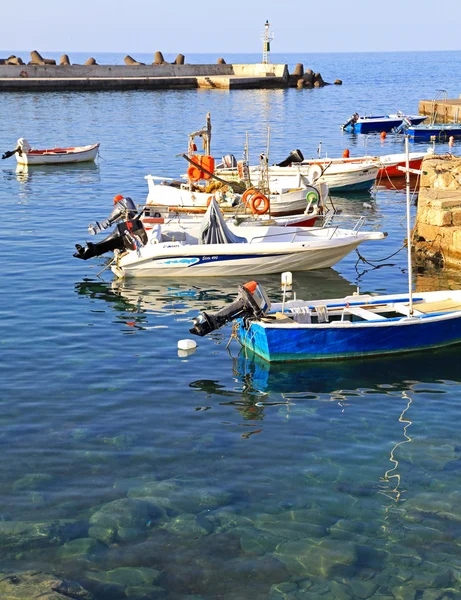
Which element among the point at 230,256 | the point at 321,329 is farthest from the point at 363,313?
the point at 230,256

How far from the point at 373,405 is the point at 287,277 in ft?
12.4

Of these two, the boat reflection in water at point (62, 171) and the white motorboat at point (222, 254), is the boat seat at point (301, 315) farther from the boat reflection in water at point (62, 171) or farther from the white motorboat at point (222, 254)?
the boat reflection in water at point (62, 171)

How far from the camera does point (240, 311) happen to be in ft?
58.0

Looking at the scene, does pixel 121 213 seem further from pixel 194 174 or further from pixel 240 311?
pixel 240 311

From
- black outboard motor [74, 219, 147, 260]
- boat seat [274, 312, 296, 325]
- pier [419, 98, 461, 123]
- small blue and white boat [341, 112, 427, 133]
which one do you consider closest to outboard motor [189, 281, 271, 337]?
boat seat [274, 312, 296, 325]

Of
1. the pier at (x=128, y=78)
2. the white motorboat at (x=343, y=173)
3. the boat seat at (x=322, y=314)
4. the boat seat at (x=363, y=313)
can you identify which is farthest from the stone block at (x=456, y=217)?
the pier at (x=128, y=78)

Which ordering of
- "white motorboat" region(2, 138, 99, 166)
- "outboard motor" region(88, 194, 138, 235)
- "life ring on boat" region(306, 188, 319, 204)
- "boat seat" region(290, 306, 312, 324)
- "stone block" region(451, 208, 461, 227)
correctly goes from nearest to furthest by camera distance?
"boat seat" region(290, 306, 312, 324)
"stone block" region(451, 208, 461, 227)
"outboard motor" region(88, 194, 138, 235)
"life ring on boat" region(306, 188, 319, 204)
"white motorboat" region(2, 138, 99, 166)

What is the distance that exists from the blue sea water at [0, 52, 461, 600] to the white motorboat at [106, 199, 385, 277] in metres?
0.46

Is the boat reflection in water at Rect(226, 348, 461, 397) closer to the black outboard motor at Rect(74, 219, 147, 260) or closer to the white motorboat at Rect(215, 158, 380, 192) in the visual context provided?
the black outboard motor at Rect(74, 219, 147, 260)

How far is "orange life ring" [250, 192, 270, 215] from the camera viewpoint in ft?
91.8

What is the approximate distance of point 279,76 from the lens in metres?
109

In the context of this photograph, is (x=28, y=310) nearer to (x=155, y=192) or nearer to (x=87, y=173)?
(x=155, y=192)

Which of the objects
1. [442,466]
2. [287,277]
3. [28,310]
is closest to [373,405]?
[442,466]

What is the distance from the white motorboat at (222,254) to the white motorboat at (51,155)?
24538 millimetres
